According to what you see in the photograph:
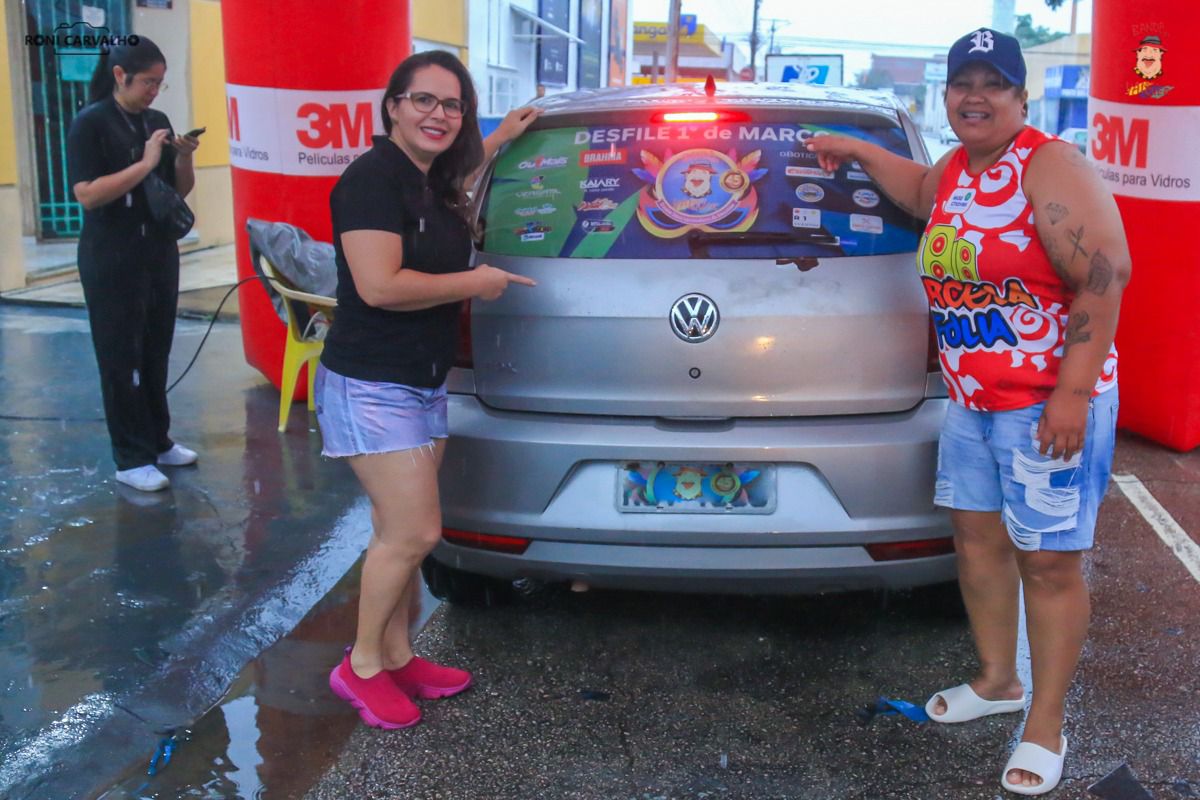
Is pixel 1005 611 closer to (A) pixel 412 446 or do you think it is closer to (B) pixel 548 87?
(A) pixel 412 446

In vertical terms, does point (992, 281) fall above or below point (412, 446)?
above

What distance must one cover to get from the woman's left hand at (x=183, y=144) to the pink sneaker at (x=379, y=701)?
2632 mm

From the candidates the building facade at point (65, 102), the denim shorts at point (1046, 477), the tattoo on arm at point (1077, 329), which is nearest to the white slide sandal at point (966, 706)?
the denim shorts at point (1046, 477)

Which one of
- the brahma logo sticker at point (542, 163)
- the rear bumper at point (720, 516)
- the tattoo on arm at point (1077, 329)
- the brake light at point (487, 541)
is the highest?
the brahma logo sticker at point (542, 163)

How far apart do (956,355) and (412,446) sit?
1.40 metres

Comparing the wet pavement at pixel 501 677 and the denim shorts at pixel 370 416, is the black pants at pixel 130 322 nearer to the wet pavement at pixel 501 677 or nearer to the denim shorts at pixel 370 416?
the wet pavement at pixel 501 677

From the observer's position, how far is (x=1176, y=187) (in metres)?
6.29

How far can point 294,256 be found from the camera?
6246mm

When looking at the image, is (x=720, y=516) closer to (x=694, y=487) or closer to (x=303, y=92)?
(x=694, y=487)

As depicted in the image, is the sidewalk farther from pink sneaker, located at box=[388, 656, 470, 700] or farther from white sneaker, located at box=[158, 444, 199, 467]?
pink sneaker, located at box=[388, 656, 470, 700]

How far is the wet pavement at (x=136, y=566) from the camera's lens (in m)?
3.46

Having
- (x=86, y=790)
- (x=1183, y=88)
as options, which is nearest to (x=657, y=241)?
(x=86, y=790)

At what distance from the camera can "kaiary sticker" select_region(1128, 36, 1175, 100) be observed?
245 inches

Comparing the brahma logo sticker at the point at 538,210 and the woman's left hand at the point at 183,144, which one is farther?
the woman's left hand at the point at 183,144
